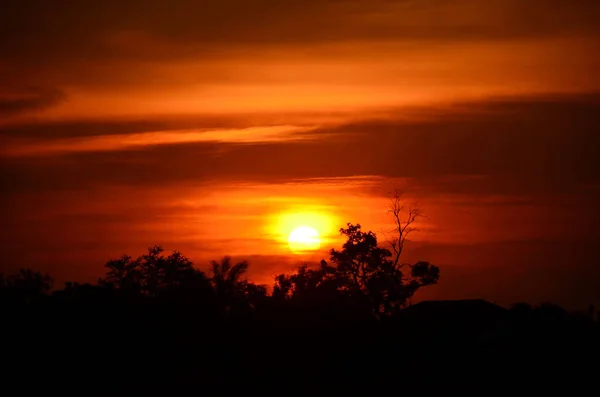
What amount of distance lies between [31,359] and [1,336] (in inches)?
65.5

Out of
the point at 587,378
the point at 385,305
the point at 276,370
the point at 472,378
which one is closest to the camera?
the point at 587,378

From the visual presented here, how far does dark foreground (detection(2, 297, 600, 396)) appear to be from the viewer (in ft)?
148

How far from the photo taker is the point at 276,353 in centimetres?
5144

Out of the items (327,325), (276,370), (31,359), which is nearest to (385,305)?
(327,325)

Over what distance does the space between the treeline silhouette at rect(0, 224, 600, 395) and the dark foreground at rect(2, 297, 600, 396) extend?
57mm

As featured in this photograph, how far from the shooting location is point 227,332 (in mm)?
52781

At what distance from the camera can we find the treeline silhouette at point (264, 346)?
4534 centimetres

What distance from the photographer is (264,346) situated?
51875 millimetres

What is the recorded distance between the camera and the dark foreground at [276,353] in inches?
1772

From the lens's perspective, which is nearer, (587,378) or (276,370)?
(587,378)

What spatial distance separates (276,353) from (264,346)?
762 millimetres

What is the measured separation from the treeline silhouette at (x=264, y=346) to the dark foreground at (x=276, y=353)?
57 millimetres

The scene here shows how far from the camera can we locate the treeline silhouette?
45344 millimetres

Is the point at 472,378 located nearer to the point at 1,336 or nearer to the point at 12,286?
the point at 1,336
